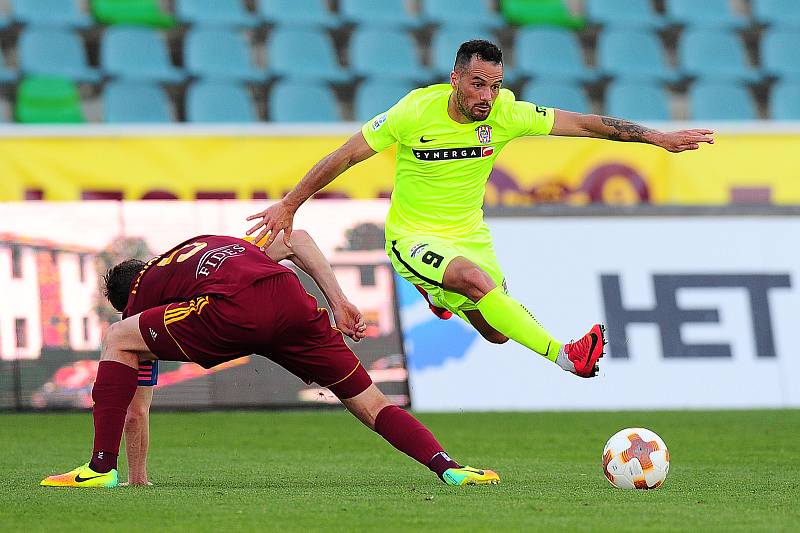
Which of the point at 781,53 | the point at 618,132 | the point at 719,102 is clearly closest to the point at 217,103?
the point at 719,102

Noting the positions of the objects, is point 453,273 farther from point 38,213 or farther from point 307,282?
point 38,213

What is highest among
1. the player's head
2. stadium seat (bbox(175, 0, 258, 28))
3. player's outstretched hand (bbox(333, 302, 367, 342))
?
stadium seat (bbox(175, 0, 258, 28))

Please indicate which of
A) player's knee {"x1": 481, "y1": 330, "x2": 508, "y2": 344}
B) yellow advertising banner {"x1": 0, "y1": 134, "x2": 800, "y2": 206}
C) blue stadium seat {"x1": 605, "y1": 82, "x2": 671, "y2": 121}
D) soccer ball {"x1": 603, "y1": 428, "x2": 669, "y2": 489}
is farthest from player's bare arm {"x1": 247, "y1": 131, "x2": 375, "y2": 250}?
blue stadium seat {"x1": 605, "y1": 82, "x2": 671, "y2": 121}

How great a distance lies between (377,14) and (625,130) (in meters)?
9.53

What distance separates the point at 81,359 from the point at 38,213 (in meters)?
→ 1.20

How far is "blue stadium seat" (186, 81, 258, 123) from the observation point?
51.0 feet

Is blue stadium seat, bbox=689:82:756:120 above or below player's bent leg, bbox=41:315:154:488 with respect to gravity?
above

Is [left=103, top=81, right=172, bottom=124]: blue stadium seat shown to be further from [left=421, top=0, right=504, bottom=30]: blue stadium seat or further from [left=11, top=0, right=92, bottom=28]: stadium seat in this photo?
[left=421, top=0, right=504, bottom=30]: blue stadium seat

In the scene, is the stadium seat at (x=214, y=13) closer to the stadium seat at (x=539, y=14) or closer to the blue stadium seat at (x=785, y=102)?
the stadium seat at (x=539, y=14)

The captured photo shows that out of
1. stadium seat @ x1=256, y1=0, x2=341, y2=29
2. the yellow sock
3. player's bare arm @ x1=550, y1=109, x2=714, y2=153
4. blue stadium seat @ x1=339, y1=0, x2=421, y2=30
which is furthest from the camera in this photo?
blue stadium seat @ x1=339, y1=0, x2=421, y2=30

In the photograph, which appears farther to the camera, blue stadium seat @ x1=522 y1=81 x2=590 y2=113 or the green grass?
blue stadium seat @ x1=522 y1=81 x2=590 y2=113

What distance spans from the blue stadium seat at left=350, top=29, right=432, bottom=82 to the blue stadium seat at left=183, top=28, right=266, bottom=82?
1.14 metres

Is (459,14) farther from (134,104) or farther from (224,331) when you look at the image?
(224,331)

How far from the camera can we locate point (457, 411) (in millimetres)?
11609
